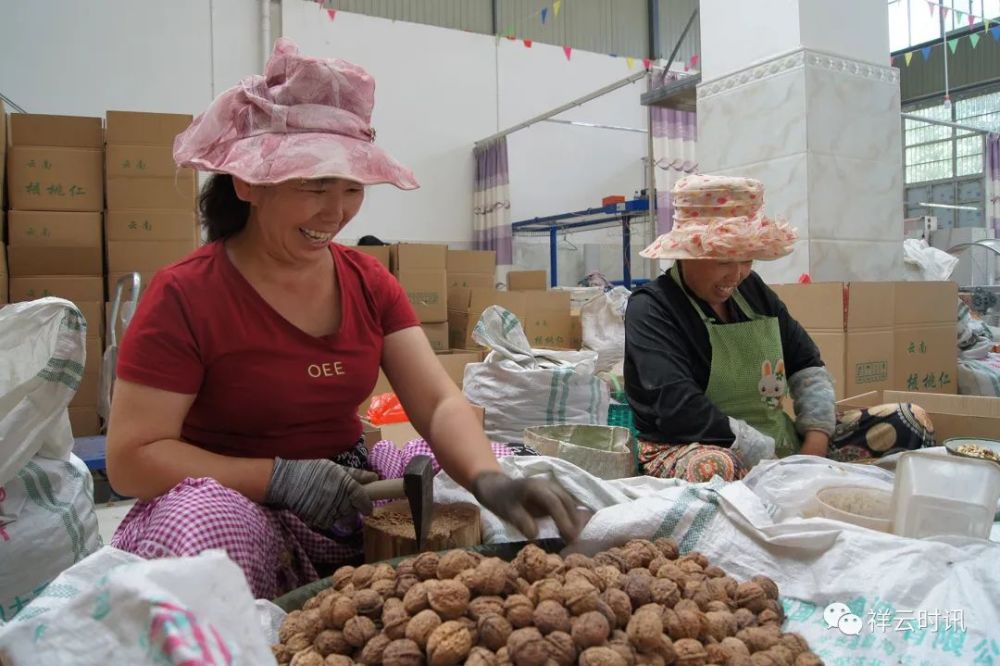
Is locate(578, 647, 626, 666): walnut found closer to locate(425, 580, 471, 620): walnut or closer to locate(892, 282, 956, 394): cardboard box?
locate(425, 580, 471, 620): walnut

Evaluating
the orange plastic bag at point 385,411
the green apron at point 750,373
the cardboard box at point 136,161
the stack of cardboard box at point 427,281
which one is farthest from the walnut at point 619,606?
the stack of cardboard box at point 427,281

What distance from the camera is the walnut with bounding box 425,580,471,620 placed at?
35.3 inches

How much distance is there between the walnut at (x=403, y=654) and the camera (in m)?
0.83

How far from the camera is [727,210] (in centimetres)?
208

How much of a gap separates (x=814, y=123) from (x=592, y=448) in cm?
181

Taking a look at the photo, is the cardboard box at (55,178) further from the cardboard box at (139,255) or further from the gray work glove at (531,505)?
the gray work glove at (531,505)

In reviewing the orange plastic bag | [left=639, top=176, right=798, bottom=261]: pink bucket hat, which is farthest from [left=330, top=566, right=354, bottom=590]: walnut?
the orange plastic bag

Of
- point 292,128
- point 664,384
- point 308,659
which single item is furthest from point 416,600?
point 664,384

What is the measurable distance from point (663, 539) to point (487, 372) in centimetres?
146

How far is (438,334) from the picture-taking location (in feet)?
16.2

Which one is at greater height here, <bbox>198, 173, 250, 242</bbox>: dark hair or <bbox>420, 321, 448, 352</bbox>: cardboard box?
<bbox>198, 173, 250, 242</bbox>: dark hair

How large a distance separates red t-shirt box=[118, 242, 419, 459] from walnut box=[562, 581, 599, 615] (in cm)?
69

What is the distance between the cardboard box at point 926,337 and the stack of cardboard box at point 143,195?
3.55 meters

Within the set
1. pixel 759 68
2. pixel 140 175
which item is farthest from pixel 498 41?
pixel 759 68
